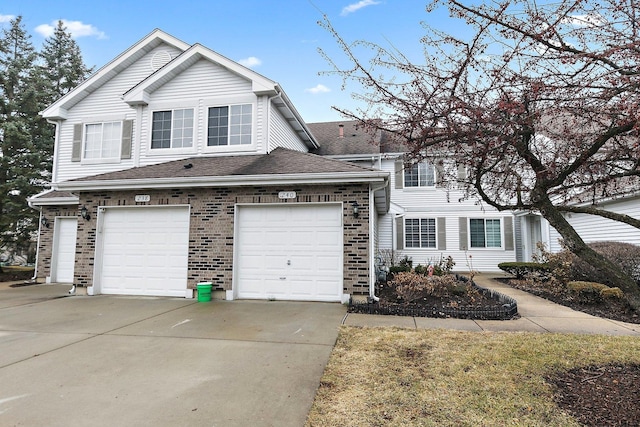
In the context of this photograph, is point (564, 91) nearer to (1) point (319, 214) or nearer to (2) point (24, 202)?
(1) point (319, 214)

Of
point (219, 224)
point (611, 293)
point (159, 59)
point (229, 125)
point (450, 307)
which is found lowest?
point (450, 307)

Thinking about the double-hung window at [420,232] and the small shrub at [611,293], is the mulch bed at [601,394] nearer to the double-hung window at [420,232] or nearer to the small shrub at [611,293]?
the small shrub at [611,293]

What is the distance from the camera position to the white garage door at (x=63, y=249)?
12789mm

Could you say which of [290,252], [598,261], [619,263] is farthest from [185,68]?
[619,263]

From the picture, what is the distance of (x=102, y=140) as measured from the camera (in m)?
13.3

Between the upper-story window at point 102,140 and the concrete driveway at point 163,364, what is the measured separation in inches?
277

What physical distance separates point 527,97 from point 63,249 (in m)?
15.3

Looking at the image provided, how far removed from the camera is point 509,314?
272 inches

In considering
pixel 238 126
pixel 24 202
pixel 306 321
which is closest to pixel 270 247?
pixel 306 321

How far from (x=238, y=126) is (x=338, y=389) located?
30.6 ft

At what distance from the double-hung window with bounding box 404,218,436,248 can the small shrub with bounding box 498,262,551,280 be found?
3480 mm

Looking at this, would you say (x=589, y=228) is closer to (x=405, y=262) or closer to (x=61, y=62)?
(x=405, y=262)

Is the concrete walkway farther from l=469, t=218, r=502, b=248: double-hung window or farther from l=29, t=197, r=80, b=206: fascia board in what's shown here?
l=29, t=197, r=80, b=206: fascia board

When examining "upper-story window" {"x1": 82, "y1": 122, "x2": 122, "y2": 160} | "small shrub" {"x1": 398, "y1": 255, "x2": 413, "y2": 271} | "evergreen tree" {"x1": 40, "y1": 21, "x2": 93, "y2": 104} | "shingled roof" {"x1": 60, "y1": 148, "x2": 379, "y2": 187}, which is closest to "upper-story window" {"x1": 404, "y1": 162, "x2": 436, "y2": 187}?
"small shrub" {"x1": 398, "y1": 255, "x2": 413, "y2": 271}
